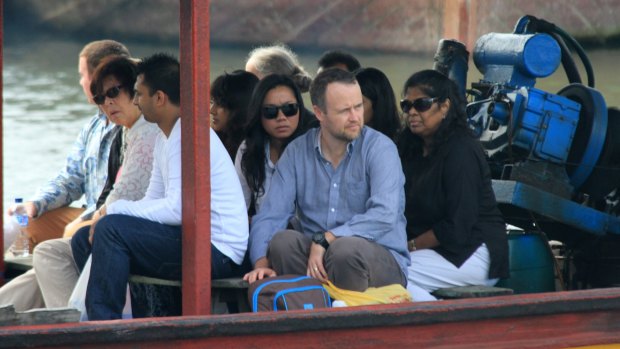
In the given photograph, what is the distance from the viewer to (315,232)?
14.7ft

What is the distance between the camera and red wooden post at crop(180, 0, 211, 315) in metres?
3.84

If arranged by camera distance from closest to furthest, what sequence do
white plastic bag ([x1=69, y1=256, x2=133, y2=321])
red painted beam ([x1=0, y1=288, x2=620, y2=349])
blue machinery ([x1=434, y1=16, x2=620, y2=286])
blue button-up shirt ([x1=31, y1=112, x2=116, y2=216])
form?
red painted beam ([x1=0, y1=288, x2=620, y2=349]) → white plastic bag ([x1=69, y1=256, x2=133, y2=321]) → blue machinery ([x1=434, y1=16, x2=620, y2=286]) → blue button-up shirt ([x1=31, y1=112, x2=116, y2=216])

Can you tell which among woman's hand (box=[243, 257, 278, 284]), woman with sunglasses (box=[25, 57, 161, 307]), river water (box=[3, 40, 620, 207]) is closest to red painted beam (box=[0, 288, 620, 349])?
woman's hand (box=[243, 257, 278, 284])

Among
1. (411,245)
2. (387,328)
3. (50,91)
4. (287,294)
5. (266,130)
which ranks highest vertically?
(50,91)

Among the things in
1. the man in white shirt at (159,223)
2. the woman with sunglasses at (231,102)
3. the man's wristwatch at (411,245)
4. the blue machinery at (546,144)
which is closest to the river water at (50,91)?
the blue machinery at (546,144)

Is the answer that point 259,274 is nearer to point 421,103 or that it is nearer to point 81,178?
point 421,103

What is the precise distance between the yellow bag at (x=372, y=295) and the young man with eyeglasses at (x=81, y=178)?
1.70 metres

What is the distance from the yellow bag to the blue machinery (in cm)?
89

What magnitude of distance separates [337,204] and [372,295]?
0.41 meters

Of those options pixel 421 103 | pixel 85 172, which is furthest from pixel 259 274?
pixel 85 172

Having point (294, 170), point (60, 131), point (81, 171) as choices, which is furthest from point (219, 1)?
point (294, 170)

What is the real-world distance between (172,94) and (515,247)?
1559 mm

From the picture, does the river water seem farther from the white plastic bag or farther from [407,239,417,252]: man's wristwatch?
the white plastic bag

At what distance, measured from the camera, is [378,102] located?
5145 millimetres
